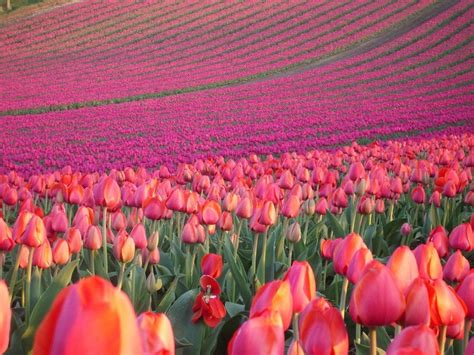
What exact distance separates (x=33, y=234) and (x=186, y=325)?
0.51 metres

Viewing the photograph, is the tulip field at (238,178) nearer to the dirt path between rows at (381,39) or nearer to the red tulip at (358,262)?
the red tulip at (358,262)

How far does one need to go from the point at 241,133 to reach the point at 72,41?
18.8 metres

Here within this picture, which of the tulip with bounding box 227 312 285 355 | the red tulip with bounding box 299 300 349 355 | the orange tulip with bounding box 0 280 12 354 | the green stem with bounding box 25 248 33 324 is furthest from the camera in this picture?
the green stem with bounding box 25 248 33 324

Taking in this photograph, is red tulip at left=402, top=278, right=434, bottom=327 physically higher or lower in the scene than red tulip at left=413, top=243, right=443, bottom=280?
higher

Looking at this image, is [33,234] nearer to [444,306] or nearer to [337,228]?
[444,306]

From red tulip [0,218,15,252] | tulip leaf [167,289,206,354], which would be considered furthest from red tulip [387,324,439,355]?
red tulip [0,218,15,252]

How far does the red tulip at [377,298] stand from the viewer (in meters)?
0.94

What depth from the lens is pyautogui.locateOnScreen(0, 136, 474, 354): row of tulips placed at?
790 mm

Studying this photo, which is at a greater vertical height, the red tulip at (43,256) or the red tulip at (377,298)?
the red tulip at (377,298)

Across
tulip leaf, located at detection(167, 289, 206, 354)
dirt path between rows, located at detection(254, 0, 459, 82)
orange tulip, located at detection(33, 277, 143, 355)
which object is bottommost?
dirt path between rows, located at detection(254, 0, 459, 82)

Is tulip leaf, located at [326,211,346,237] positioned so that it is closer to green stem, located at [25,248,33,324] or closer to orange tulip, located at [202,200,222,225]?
orange tulip, located at [202,200,222,225]

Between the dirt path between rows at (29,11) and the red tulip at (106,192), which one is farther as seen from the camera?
the dirt path between rows at (29,11)

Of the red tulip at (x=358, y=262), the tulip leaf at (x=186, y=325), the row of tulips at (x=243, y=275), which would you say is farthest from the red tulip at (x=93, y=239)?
the red tulip at (x=358, y=262)

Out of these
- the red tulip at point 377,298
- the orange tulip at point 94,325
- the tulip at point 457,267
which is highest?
the orange tulip at point 94,325
